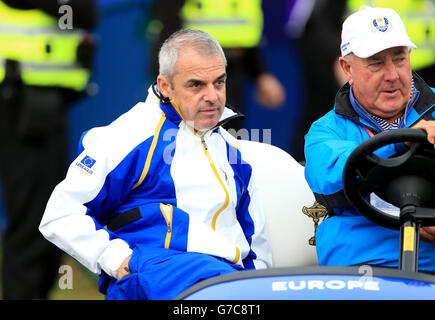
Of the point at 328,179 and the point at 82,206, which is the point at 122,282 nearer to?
the point at 82,206

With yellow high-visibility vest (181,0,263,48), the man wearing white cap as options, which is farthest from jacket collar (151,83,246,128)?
yellow high-visibility vest (181,0,263,48)

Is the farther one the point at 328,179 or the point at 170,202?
the point at 170,202

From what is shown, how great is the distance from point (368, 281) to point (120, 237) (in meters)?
1.06

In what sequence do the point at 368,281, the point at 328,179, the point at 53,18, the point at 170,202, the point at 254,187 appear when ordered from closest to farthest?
the point at 368,281
the point at 328,179
the point at 170,202
the point at 254,187
the point at 53,18

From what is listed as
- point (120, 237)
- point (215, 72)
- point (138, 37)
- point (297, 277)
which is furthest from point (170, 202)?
point (138, 37)

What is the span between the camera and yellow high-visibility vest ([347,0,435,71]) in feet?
18.6

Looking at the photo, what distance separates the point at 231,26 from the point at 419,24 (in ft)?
3.27

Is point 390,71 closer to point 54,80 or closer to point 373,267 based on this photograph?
point 373,267

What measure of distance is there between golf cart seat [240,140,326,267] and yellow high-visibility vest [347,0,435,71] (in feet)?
5.90

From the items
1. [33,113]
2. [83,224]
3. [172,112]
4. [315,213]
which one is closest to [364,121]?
[315,213]

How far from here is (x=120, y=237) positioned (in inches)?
148

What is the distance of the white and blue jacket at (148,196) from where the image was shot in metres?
3.67

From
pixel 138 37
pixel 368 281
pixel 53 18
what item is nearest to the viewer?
pixel 368 281
